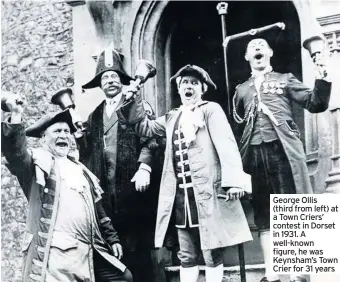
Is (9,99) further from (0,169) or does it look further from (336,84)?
(336,84)

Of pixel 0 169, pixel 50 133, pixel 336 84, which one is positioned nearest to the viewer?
pixel 336 84

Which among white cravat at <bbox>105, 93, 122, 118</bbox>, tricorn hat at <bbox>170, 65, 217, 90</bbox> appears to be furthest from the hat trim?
tricorn hat at <bbox>170, 65, 217, 90</bbox>

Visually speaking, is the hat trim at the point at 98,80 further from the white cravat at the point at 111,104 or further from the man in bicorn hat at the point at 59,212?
the man in bicorn hat at the point at 59,212

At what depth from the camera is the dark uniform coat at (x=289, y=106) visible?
6.02 m

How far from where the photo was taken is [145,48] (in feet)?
21.5

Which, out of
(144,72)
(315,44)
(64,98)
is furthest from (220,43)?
(64,98)

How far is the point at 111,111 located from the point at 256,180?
131cm

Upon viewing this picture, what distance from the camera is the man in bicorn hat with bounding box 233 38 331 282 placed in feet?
19.8

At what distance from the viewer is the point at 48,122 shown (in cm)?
645

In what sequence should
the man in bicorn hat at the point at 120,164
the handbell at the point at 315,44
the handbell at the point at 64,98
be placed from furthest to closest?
the handbell at the point at 64,98 → the man in bicorn hat at the point at 120,164 → the handbell at the point at 315,44

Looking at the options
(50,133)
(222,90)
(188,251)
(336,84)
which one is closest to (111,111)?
(50,133)

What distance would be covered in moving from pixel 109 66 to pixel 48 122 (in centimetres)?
66

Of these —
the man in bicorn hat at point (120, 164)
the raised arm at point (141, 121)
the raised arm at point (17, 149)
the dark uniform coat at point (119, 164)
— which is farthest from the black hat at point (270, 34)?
the raised arm at point (17, 149)

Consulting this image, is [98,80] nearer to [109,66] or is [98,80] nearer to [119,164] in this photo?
[109,66]
